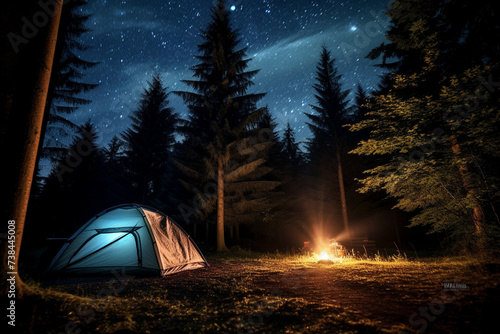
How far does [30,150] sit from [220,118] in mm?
12422

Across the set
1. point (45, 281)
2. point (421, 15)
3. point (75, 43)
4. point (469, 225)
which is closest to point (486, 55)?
point (421, 15)

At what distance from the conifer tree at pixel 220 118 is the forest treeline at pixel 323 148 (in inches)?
3.5

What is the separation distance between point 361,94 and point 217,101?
21940mm

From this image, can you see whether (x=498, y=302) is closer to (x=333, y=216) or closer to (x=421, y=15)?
(x=421, y=15)

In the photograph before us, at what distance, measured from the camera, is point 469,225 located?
26.2 ft

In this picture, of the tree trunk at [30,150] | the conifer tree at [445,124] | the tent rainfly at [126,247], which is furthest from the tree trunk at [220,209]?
the tree trunk at [30,150]

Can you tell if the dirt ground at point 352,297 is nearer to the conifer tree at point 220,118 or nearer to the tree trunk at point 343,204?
the conifer tree at point 220,118

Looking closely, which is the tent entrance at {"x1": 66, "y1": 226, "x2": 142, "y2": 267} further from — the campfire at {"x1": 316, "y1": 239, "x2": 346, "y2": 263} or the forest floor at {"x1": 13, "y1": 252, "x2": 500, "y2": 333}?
the campfire at {"x1": 316, "y1": 239, "x2": 346, "y2": 263}

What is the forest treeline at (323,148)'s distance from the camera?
7.26 metres

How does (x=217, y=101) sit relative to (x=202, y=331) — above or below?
above

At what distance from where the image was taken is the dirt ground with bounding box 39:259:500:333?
8.53 ft

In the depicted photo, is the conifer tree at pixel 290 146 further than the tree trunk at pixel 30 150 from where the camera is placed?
Yes

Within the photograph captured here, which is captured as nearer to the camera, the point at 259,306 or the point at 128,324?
the point at 128,324

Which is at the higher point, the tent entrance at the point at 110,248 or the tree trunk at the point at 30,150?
the tree trunk at the point at 30,150
